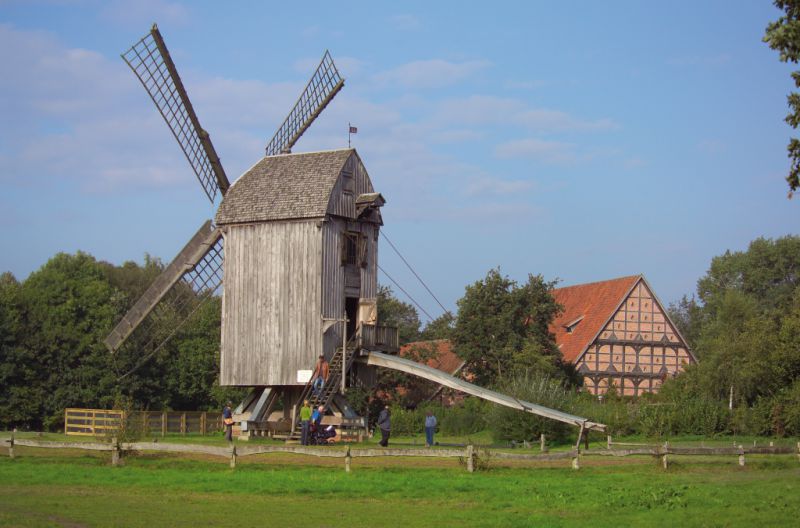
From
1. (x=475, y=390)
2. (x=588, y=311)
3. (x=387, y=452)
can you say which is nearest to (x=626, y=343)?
(x=588, y=311)

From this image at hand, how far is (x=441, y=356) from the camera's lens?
194 feet

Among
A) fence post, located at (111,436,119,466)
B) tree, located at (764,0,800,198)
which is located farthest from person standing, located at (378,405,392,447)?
tree, located at (764,0,800,198)

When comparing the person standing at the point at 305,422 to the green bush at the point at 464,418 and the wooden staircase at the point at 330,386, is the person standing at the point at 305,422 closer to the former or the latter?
the wooden staircase at the point at 330,386

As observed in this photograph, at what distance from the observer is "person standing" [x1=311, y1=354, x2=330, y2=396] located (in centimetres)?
3159

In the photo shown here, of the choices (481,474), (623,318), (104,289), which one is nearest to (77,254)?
(104,289)

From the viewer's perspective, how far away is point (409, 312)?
8931 cm

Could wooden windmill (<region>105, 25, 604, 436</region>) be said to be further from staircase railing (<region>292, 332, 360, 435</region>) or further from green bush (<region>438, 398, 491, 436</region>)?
green bush (<region>438, 398, 491, 436</region>)

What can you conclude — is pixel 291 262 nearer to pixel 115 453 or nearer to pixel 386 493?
pixel 115 453

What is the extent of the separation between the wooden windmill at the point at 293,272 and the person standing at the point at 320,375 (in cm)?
39

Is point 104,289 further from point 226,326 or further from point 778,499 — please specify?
point 778,499

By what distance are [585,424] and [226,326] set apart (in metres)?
11.8

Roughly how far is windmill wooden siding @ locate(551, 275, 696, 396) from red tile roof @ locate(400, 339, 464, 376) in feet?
21.1

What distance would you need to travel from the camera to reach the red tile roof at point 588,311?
6097 cm

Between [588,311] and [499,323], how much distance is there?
468 inches
